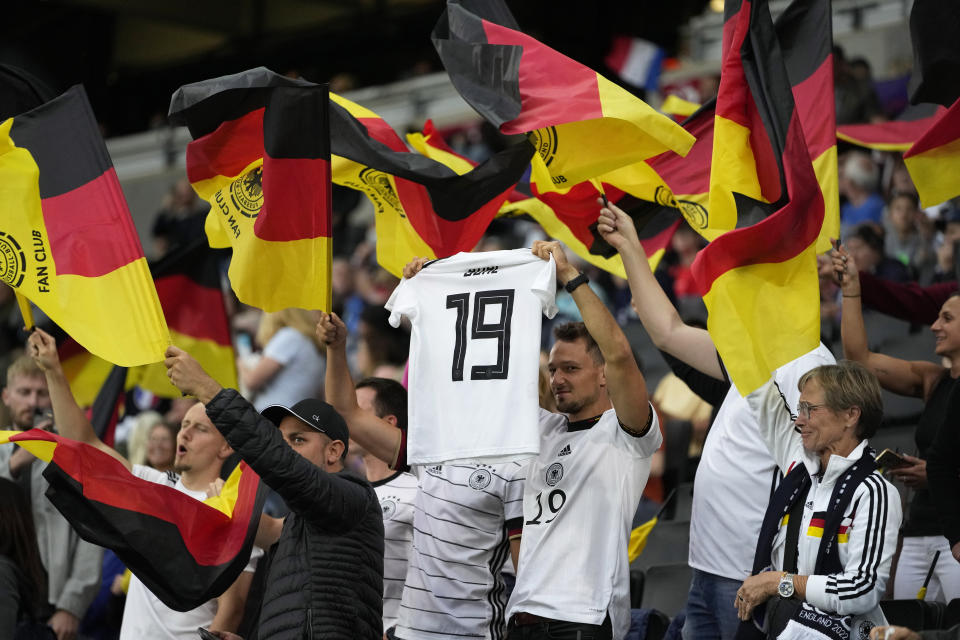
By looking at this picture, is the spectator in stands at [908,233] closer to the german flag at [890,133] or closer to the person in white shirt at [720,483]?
the german flag at [890,133]

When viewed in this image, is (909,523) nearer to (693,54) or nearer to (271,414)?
(271,414)

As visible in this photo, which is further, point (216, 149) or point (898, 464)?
point (216, 149)

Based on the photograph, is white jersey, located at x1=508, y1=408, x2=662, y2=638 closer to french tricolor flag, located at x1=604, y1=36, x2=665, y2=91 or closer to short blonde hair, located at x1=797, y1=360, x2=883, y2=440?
short blonde hair, located at x1=797, y1=360, x2=883, y2=440

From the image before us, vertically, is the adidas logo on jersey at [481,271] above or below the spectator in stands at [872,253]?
below

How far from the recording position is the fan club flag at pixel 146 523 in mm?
4863

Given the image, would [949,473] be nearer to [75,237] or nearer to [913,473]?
[913,473]

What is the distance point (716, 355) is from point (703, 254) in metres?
0.73

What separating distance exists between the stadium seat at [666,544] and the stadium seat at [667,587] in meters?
0.48

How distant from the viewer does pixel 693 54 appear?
49.9ft

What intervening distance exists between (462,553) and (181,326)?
9.37 feet

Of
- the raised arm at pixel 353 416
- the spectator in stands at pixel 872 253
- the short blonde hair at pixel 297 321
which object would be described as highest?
the spectator in stands at pixel 872 253

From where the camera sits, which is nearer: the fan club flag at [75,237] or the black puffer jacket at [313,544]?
the black puffer jacket at [313,544]

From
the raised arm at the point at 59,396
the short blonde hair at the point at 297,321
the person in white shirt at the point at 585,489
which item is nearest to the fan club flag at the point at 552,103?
the person in white shirt at the point at 585,489

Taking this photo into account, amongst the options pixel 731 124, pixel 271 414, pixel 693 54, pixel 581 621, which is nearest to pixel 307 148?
pixel 271 414
